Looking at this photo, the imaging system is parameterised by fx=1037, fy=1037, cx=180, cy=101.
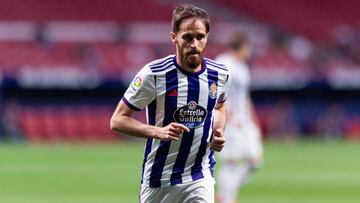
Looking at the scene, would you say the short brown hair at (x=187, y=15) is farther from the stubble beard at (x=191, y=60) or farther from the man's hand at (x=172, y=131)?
the man's hand at (x=172, y=131)

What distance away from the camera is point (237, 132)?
13.5 metres

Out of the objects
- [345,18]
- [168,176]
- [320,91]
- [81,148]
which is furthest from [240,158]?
[345,18]

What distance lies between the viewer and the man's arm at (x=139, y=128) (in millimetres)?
7297

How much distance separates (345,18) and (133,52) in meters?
9.95

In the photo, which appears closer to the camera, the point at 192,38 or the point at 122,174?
the point at 192,38

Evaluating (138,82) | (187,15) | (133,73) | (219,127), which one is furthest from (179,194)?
(133,73)

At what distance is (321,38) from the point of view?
3859cm

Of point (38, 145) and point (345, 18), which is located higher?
point (345, 18)

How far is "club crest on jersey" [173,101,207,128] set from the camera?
25.3ft

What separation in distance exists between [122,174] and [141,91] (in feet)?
41.6

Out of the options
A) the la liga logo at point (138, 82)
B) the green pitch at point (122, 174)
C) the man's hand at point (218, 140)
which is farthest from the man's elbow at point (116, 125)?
the green pitch at point (122, 174)

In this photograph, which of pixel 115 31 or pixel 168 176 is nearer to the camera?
pixel 168 176

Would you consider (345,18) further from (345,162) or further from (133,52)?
(345,162)

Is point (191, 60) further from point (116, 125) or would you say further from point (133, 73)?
point (133, 73)
